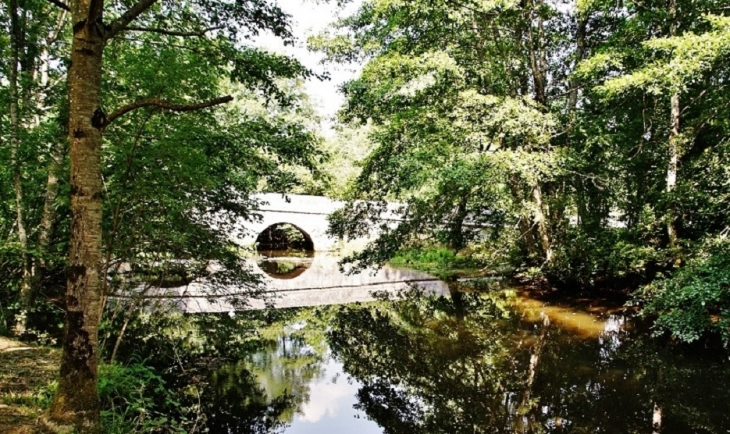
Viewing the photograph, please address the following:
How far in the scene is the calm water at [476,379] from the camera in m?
4.57

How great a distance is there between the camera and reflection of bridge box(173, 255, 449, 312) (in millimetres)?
10039

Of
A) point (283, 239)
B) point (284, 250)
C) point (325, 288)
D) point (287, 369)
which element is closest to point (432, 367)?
point (287, 369)

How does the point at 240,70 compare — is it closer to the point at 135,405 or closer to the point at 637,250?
the point at 135,405

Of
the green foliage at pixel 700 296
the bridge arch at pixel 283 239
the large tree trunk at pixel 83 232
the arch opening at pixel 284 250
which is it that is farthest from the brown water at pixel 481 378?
the bridge arch at pixel 283 239

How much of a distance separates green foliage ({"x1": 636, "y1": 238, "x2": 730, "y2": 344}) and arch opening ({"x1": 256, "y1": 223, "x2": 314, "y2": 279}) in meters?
11.2

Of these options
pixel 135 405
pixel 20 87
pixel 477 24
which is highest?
pixel 477 24

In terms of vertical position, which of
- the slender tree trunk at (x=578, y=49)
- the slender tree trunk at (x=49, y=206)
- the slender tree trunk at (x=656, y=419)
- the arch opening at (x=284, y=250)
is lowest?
the slender tree trunk at (x=656, y=419)

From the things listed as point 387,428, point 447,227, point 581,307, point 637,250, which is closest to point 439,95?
point 447,227

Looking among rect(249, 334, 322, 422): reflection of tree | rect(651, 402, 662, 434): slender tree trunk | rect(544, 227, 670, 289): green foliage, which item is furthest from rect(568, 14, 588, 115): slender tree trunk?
rect(249, 334, 322, 422): reflection of tree

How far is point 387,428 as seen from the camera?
181 inches

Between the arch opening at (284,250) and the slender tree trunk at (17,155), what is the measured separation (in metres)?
9.61

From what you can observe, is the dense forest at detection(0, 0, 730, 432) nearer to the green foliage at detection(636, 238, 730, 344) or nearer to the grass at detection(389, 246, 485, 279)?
the green foliage at detection(636, 238, 730, 344)

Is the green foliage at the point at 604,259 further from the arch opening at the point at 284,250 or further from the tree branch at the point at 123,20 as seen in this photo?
the arch opening at the point at 284,250

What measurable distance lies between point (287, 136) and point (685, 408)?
5651 mm
